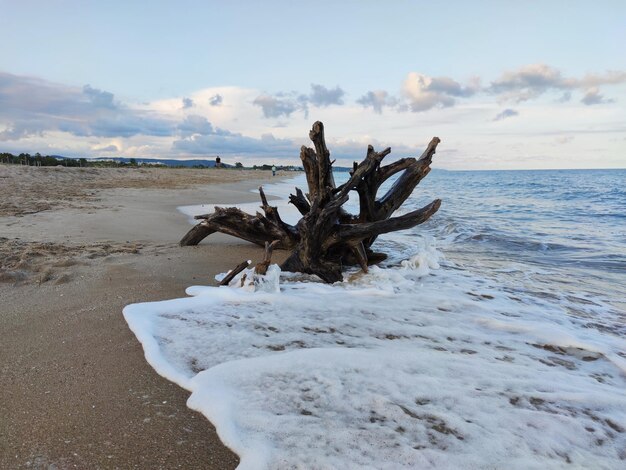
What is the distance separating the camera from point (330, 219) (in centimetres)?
539

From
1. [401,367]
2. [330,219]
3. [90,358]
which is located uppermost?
[330,219]

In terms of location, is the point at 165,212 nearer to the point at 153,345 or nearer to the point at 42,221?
the point at 42,221

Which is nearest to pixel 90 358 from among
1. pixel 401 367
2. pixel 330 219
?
pixel 401 367

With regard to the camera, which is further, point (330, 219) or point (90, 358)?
point (330, 219)

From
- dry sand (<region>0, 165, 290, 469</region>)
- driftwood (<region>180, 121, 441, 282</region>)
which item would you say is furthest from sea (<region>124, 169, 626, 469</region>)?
driftwood (<region>180, 121, 441, 282</region>)

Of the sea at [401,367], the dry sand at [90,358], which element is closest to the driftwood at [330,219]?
the sea at [401,367]

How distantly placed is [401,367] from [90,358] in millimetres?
2014

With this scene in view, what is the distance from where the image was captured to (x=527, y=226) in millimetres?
11633

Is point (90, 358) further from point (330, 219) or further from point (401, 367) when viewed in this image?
point (330, 219)

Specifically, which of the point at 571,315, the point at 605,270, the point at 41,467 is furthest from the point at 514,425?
the point at 605,270

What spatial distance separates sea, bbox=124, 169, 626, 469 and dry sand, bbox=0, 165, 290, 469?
16 centimetres

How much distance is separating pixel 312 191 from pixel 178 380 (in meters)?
3.93

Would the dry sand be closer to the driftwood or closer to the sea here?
the sea

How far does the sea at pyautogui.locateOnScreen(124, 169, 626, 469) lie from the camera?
78.0 inches
